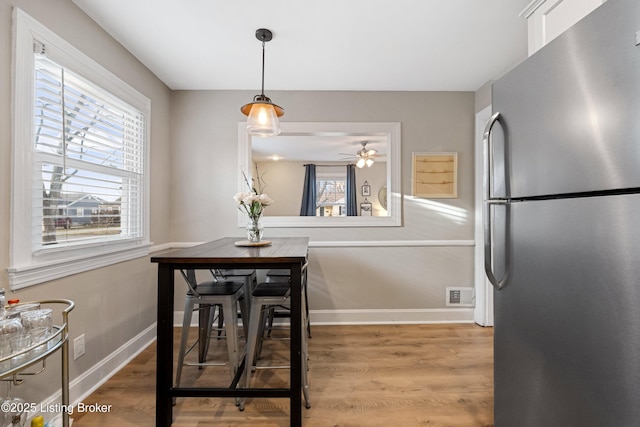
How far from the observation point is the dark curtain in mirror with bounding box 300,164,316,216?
653 centimetres

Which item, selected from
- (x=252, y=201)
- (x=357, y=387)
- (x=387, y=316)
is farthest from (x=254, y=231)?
(x=387, y=316)

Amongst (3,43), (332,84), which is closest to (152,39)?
(3,43)

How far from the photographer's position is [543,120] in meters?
1.02

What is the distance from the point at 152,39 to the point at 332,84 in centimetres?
152

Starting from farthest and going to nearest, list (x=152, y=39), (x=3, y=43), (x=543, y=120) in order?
(x=152, y=39)
(x=3, y=43)
(x=543, y=120)

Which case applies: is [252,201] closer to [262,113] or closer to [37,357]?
[262,113]

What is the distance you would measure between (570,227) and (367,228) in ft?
7.39

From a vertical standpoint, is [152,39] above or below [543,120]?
above

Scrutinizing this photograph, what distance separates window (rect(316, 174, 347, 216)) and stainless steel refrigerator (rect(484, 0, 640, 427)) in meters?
5.15

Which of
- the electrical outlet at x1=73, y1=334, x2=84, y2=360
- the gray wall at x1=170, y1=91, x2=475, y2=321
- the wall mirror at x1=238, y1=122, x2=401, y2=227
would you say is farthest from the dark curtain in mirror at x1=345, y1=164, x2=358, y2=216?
the electrical outlet at x1=73, y1=334, x2=84, y2=360

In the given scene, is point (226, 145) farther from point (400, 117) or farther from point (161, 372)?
point (161, 372)

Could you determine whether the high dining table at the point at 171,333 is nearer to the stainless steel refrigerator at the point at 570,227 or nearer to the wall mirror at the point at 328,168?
the stainless steel refrigerator at the point at 570,227

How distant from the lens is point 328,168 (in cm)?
681

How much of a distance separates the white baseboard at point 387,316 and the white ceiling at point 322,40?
2.23 meters
